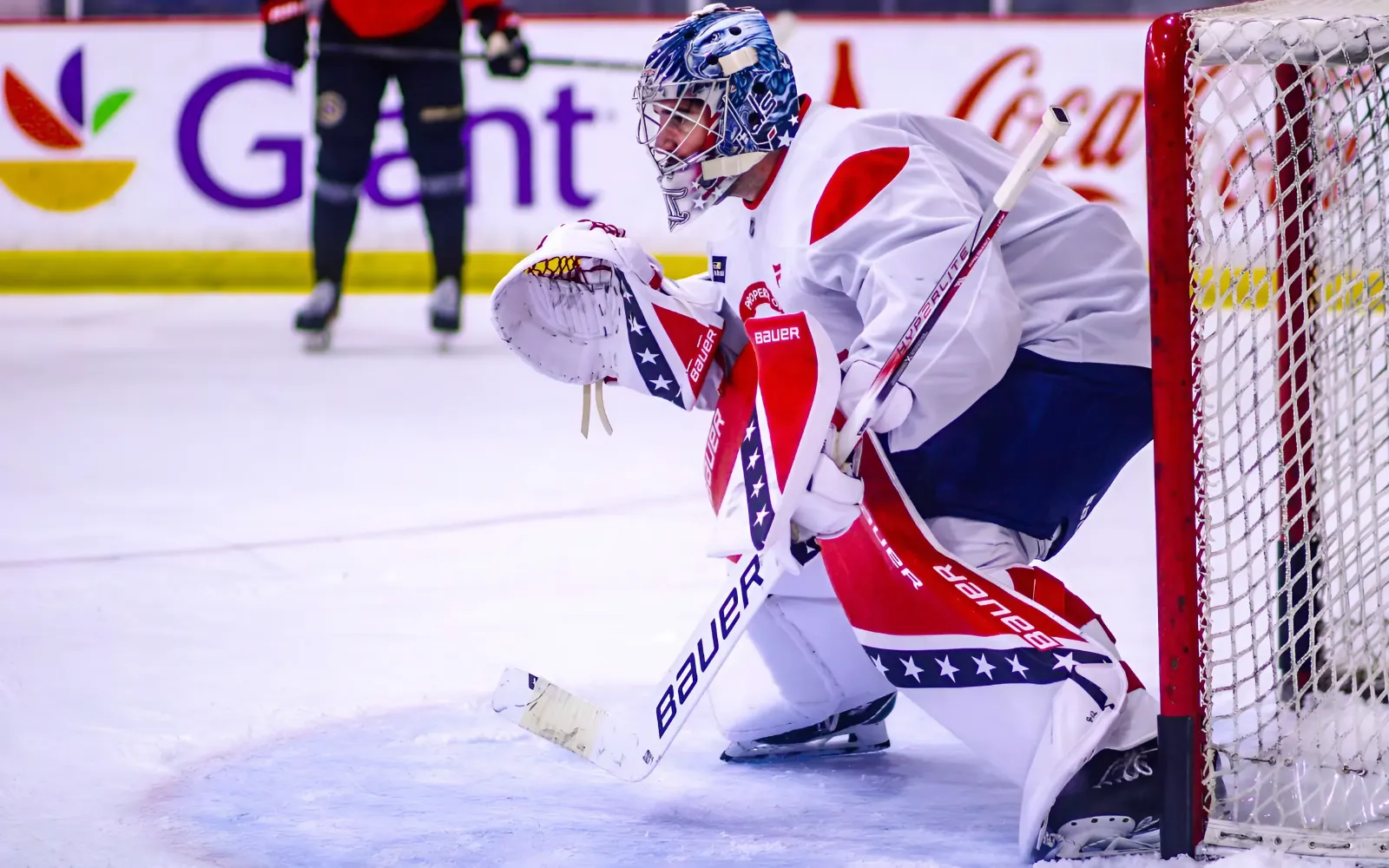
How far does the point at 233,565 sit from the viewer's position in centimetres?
267

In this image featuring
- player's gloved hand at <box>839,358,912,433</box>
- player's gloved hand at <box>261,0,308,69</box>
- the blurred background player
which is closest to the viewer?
player's gloved hand at <box>839,358,912,433</box>

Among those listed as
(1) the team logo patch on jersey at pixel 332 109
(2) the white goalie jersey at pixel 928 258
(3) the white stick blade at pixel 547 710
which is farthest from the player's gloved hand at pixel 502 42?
(3) the white stick blade at pixel 547 710

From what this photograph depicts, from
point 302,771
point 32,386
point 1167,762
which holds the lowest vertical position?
point 32,386

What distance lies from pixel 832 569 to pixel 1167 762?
35 centimetres

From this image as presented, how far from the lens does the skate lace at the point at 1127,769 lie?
4.68 ft

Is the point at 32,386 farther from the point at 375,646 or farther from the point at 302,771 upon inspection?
the point at 302,771

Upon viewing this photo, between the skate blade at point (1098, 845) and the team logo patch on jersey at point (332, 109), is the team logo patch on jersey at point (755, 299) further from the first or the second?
the team logo patch on jersey at point (332, 109)

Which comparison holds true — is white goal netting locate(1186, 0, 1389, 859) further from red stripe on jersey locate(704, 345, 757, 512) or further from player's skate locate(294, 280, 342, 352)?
player's skate locate(294, 280, 342, 352)

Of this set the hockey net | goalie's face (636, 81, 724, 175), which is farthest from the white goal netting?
goalie's face (636, 81, 724, 175)

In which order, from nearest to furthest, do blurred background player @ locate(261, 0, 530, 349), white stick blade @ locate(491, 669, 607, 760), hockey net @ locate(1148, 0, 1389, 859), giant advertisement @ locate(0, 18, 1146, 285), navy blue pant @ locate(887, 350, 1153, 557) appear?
hockey net @ locate(1148, 0, 1389, 859)
navy blue pant @ locate(887, 350, 1153, 557)
white stick blade @ locate(491, 669, 607, 760)
blurred background player @ locate(261, 0, 530, 349)
giant advertisement @ locate(0, 18, 1146, 285)

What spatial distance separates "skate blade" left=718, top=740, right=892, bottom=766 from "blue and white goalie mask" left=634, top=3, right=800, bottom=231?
598 mm

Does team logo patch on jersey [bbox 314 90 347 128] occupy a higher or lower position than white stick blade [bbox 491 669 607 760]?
higher

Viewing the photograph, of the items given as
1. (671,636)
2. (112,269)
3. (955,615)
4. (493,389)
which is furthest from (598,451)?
(112,269)

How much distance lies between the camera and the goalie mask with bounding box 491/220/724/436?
1701 mm
